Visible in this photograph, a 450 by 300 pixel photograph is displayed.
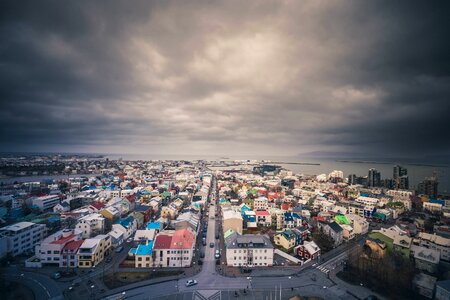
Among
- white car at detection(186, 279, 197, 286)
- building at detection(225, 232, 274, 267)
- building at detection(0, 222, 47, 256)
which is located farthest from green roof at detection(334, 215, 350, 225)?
building at detection(0, 222, 47, 256)

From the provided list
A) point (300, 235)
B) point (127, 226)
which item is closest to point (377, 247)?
point (300, 235)

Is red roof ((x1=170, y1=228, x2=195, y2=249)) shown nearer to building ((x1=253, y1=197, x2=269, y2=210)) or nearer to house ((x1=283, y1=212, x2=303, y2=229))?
house ((x1=283, y1=212, x2=303, y2=229))

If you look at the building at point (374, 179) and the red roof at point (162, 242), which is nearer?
the red roof at point (162, 242)

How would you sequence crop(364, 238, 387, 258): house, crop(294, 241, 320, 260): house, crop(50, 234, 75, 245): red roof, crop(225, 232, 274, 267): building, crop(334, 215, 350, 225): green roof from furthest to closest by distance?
1. crop(334, 215, 350, 225): green roof
2. crop(294, 241, 320, 260): house
3. crop(364, 238, 387, 258): house
4. crop(225, 232, 274, 267): building
5. crop(50, 234, 75, 245): red roof

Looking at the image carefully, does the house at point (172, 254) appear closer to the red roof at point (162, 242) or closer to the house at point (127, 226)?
the red roof at point (162, 242)

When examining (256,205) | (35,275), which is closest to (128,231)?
(35,275)

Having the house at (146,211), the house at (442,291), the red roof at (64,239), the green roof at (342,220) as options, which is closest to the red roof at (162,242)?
the red roof at (64,239)
